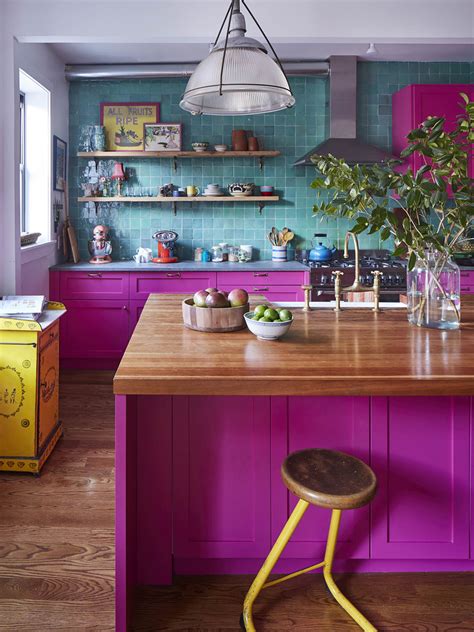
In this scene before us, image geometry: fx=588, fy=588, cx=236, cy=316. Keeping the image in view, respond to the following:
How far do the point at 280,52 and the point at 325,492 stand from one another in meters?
4.54

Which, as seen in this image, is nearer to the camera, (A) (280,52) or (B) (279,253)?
(A) (280,52)

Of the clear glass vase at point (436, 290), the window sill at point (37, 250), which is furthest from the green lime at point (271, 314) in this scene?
the window sill at point (37, 250)

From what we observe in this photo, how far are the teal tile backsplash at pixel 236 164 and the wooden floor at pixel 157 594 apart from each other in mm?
3535

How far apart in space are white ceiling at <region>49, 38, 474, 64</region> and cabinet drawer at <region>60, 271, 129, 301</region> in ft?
6.38

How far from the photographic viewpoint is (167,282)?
16.9 ft

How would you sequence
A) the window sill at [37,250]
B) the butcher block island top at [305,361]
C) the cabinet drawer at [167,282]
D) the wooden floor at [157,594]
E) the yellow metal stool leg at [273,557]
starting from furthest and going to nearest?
the cabinet drawer at [167,282]
the window sill at [37,250]
the wooden floor at [157,594]
the yellow metal stool leg at [273,557]
the butcher block island top at [305,361]

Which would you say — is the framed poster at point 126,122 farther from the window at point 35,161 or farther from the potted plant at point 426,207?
the potted plant at point 426,207

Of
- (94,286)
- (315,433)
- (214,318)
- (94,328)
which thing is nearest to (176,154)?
(94,286)

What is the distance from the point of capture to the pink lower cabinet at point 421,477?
2105 millimetres

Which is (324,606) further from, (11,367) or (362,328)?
(11,367)

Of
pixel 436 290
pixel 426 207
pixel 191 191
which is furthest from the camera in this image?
pixel 191 191

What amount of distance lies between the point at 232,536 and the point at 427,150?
5.24ft

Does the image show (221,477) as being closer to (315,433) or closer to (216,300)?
(315,433)

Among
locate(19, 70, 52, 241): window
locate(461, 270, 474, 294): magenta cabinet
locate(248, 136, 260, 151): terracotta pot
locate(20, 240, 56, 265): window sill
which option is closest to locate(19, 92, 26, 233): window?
locate(19, 70, 52, 241): window
